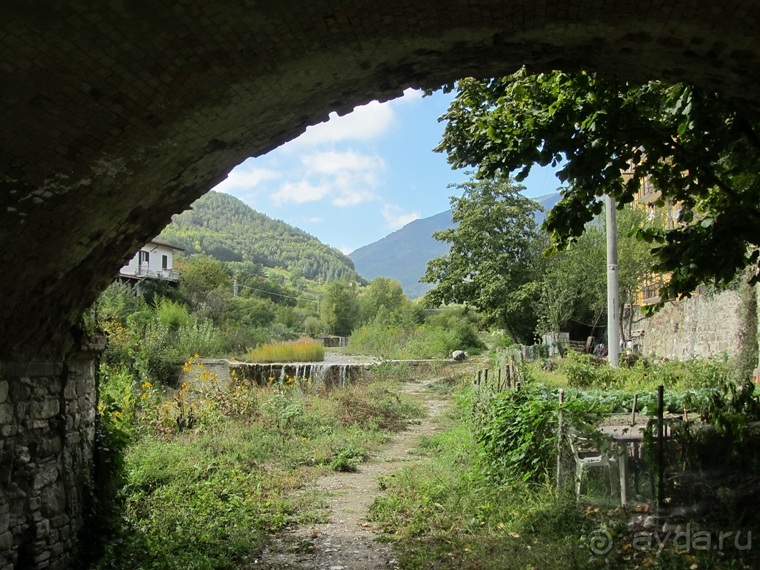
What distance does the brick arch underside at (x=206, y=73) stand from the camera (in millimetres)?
2846

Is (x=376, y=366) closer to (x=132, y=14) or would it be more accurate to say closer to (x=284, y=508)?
(x=284, y=508)

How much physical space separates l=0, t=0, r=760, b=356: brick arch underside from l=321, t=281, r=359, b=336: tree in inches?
2034

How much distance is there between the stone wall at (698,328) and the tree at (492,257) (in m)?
6.77

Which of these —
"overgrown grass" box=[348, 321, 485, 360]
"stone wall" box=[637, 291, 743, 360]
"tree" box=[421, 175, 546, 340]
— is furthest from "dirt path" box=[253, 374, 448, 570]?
"tree" box=[421, 175, 546, 340]

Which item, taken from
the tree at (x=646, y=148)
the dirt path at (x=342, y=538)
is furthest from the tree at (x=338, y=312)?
the tree at (x=646, y=148)

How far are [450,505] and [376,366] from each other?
488 inches

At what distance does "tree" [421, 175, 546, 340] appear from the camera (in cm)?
2839

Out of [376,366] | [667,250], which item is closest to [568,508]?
[667,250]

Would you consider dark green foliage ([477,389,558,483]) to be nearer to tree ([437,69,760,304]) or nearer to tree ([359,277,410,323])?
tree ([437,69,760,304])

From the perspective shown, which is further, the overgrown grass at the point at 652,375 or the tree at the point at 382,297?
the tree at the point at 382,297

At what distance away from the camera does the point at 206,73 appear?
3.24m

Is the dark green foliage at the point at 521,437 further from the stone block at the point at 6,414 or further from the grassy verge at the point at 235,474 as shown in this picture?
the stone block at the point at 6,414

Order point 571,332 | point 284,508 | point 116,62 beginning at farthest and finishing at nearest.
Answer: point 571,332 → point 284,508 → point 116,62

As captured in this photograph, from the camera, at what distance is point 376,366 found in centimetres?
1877
